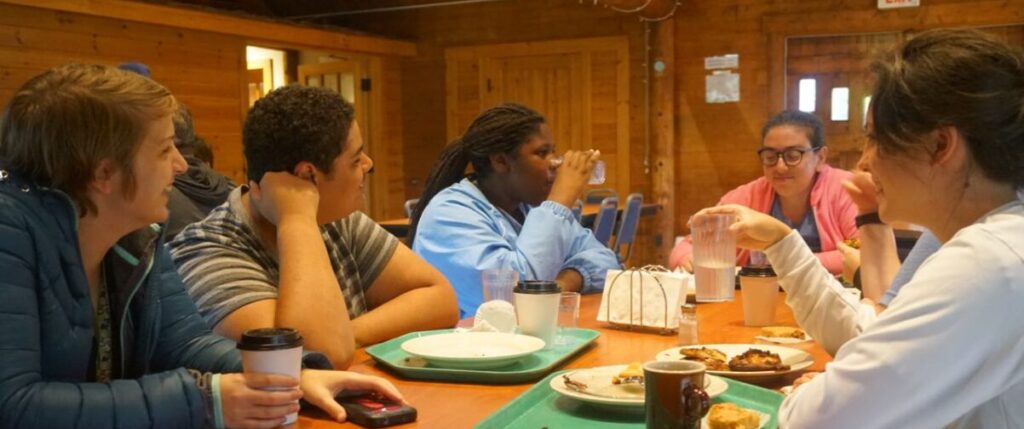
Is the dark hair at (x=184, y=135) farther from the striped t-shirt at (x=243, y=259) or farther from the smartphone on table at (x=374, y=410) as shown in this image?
the smartphone on table at (x=374, y=410)

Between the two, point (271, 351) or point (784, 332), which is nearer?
point (271, 351)

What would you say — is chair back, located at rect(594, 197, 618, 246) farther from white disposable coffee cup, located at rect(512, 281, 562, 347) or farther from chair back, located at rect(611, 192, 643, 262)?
white disposable coffee cup, located at rect(512, 281, 562, 347)

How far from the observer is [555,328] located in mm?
1849

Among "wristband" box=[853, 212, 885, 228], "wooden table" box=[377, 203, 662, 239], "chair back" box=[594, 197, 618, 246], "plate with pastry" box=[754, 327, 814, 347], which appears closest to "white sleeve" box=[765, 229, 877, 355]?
"plate with pastry" box=[754, 327, 814, 347]

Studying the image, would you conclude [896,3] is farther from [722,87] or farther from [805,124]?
[805,124]

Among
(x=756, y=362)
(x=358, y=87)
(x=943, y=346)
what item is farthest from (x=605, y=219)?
(x=943, y=346)

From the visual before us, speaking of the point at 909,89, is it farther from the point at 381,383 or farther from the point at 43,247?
the point at 43,247

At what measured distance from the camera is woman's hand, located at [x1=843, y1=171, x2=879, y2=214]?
2.20 meters

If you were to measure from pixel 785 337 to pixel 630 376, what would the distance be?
59 centimetres

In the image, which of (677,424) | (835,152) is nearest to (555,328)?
(677,424)

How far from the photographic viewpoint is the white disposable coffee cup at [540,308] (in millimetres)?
1818

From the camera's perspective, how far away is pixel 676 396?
1.22 metres

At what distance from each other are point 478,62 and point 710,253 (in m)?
6.48

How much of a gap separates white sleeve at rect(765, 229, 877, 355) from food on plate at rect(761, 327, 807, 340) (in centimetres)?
16
